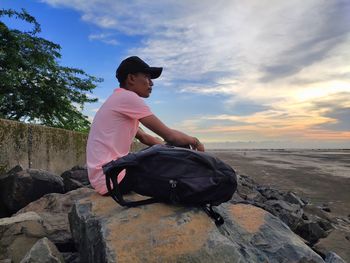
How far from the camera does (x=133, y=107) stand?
3.36 m

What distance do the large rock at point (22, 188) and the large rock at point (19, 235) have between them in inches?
53.8

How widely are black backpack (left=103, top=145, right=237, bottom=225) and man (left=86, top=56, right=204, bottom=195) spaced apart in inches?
15.1

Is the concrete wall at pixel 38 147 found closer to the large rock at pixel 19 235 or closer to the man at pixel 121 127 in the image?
the large rock at pixel 19 235

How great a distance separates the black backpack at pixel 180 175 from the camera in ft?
9.23

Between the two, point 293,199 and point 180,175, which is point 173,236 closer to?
point 180,175

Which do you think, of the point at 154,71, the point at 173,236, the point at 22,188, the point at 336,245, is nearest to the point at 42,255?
the point at 173,236

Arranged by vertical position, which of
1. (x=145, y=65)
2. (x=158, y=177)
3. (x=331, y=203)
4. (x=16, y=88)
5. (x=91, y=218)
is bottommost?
(x=331, y=203)

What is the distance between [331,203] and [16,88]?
10280 millimetres

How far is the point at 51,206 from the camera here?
467 centimetres

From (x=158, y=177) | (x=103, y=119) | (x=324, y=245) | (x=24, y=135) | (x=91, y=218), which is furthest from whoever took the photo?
(x=24, y=135)

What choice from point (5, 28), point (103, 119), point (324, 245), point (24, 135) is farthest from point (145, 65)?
point (5, 28)

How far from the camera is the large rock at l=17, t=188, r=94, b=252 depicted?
379 centimetres

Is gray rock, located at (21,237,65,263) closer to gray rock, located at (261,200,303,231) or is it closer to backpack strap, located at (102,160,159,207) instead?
backpack strap, located at (102,160,159,207)

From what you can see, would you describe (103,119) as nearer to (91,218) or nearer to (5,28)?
(91,218)
